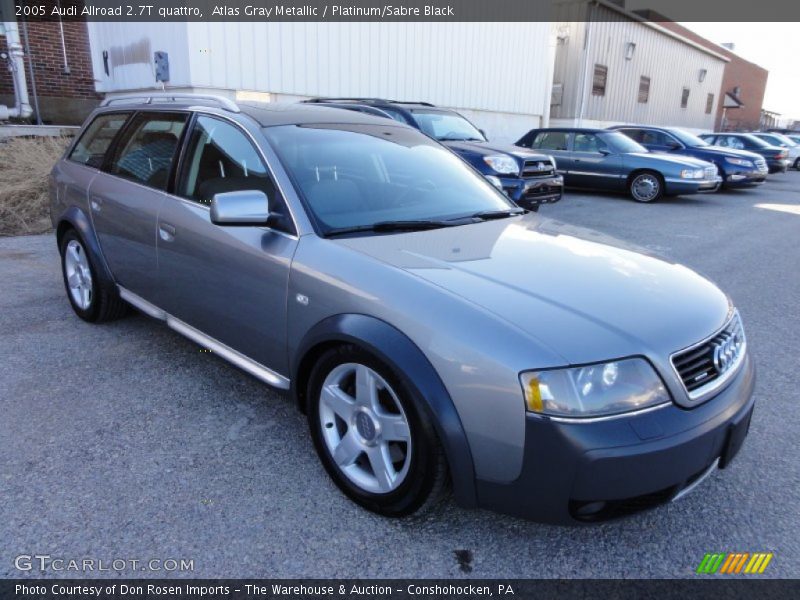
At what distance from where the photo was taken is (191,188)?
3.32 metres

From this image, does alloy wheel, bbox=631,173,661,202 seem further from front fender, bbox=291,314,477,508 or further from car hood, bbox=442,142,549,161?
front fender, bbox=291,314,477,508

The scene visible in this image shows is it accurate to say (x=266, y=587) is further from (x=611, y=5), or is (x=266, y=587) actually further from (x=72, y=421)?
(x=611, y=5)

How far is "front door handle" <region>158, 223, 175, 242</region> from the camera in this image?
10.9 ft

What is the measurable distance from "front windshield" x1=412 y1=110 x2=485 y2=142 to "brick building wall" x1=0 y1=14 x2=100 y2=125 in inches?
297

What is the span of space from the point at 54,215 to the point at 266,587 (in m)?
3.87

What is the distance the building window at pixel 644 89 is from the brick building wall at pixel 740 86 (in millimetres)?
7353

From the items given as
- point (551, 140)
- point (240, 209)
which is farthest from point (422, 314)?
point (551, 140)

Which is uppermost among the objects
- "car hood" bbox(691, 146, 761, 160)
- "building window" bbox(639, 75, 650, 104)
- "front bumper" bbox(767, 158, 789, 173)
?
"building window" bbox(639, 75, 650, 104)

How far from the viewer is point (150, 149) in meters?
3.75

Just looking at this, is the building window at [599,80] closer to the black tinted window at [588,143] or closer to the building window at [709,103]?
the black tinted window at [588,143]

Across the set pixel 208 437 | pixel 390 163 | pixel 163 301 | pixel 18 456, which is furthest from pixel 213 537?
pixel 390 163

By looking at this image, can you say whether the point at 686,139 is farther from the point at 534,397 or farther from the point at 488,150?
the point at 534,397

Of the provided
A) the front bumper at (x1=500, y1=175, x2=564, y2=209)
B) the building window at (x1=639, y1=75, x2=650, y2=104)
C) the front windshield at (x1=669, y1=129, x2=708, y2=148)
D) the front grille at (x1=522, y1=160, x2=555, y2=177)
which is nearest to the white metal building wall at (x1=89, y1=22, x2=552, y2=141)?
the front windshield at (x1=669, y1=129, x2=708, y2=148)

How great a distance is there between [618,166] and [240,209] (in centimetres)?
1107
